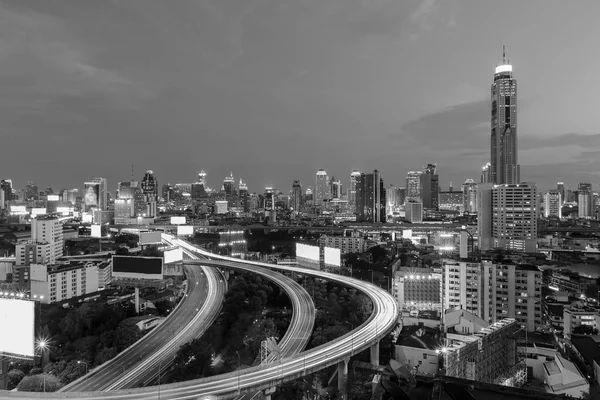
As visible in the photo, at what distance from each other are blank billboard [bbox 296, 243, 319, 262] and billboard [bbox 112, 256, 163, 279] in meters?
8.72

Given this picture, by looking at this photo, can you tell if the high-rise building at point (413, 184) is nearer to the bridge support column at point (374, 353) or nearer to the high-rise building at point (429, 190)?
the high-rise building at point (429, 190)

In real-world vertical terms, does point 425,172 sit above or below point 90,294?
above

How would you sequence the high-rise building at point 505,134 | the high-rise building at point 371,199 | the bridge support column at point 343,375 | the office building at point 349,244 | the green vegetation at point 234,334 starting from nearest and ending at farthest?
1. the bridge support column at point 343,375
2. the green vegetation at point 234,334
3. the office building at point 349,244
4. the high-rise building at point 505,134
5. the high-rise building at point 371,199

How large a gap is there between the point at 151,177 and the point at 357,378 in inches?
3310

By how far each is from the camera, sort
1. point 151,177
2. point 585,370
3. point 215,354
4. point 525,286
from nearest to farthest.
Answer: point 585,370 < point 215,354 < point 525,286 < point 151,177

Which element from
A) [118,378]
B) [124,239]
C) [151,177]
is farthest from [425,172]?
[118,378]

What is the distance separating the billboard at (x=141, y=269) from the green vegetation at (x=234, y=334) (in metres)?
3.00

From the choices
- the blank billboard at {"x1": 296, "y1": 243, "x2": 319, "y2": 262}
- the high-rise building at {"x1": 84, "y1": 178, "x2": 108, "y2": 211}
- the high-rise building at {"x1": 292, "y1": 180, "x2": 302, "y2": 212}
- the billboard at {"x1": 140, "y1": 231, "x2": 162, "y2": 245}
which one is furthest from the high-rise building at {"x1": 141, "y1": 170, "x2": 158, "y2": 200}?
the blank billboard at {"x1": 296, "y1": 243, "x2": 319, "y2": 262}

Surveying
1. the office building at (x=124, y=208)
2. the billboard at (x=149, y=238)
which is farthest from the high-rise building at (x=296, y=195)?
the billboard at (x=149, y=238)

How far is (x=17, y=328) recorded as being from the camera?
9148mm

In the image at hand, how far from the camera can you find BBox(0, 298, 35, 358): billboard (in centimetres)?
905

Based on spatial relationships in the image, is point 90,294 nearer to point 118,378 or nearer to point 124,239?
point 118,378

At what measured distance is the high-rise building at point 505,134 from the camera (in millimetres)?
59188

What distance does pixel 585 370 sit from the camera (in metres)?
10.9
